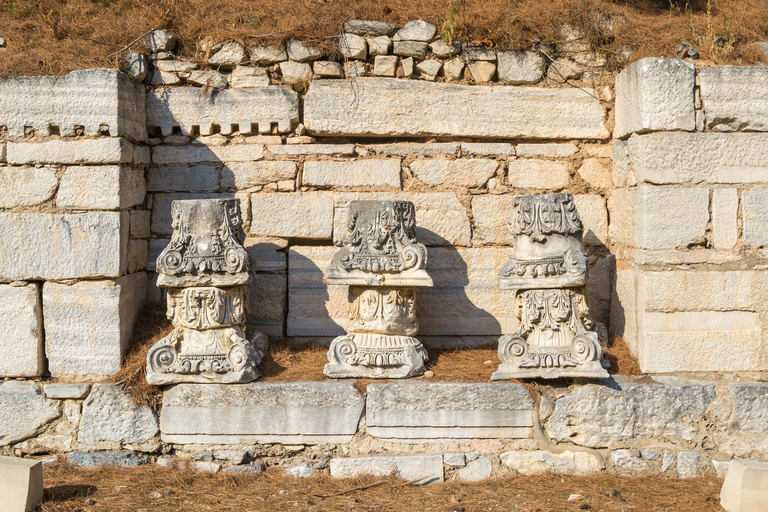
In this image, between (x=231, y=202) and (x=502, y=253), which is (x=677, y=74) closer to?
(x=502, y=253)

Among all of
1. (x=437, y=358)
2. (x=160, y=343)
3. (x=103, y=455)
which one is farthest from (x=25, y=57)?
(x=437, y=358)

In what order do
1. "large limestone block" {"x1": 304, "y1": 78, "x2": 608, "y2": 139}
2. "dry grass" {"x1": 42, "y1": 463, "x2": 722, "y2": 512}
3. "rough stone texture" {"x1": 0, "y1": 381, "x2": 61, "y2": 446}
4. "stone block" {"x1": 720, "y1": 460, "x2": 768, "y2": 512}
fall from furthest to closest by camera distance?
"large limestone block" {"x1": 304, "y1": 78, "x2": 608, "y2": 139} < "rough stone texture" {"x1": 0, "y1": 381, "x2": 61, "y2": 446} < "dry grass" {"x1": 42, "y1": 463, "x2": 722, "y2": 512} < "stone block" {"x1": 720, "y1": 460, "x2": 768, "y2": 512}

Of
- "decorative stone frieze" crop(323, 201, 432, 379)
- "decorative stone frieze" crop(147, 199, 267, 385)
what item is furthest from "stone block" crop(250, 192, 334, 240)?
"decorative stone frieze" crop(147, 199, 267, 385)

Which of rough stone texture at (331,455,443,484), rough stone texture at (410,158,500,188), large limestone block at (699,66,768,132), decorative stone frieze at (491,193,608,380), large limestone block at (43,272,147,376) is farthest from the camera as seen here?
rough stone texture at (410,158,500,188)

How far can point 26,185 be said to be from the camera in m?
4.83

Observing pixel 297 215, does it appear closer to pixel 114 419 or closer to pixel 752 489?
pixel 114 419

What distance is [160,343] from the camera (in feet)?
15.2

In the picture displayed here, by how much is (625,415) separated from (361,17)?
139 inches

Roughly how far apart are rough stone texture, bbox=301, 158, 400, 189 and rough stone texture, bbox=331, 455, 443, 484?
2.13 meters

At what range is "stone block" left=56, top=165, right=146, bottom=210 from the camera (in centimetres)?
483

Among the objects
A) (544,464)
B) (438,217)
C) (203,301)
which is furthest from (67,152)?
(544,464)

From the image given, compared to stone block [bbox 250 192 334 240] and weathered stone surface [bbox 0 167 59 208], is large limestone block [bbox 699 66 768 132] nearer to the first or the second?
stone block [bbox 250 192 334 240]

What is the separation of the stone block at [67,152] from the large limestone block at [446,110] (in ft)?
4.75

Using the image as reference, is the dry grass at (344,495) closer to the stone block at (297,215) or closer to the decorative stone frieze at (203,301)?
the decorative stone frieze at (203,301)
